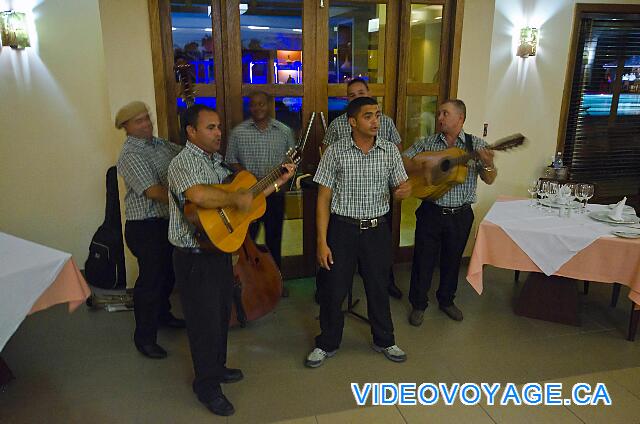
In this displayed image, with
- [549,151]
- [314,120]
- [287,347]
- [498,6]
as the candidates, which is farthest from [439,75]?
[287,347]

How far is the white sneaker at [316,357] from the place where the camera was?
2.59 metres

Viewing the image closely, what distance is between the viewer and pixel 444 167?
2803 mm

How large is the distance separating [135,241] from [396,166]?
1493 mm

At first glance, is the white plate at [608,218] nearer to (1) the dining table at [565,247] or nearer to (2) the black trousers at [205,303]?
(1) the dining table at [565,247]

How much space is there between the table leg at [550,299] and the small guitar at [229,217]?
6.42 ft

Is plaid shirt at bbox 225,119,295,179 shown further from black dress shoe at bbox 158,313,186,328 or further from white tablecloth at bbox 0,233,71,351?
white tablecloth at bbox 0,233,71,351

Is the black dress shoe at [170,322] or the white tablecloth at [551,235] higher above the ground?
the white tablecloth at [551,235]

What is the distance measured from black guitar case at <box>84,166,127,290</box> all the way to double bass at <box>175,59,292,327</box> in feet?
3.30

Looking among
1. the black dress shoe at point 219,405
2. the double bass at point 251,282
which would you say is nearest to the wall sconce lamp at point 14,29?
the double bass at point 251,282

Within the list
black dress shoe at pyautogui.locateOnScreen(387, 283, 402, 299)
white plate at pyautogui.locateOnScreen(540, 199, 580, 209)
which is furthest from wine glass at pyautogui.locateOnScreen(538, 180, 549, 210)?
black dress shoe at pyautogui.locateOnScreen(387, 283, 402, 299)

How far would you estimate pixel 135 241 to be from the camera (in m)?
2.53

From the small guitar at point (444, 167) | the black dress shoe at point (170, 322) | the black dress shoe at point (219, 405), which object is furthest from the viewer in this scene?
the black dress shoe at point (170, 322)

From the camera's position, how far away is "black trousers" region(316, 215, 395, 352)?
2.47 meters

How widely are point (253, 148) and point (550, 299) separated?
2305mm
